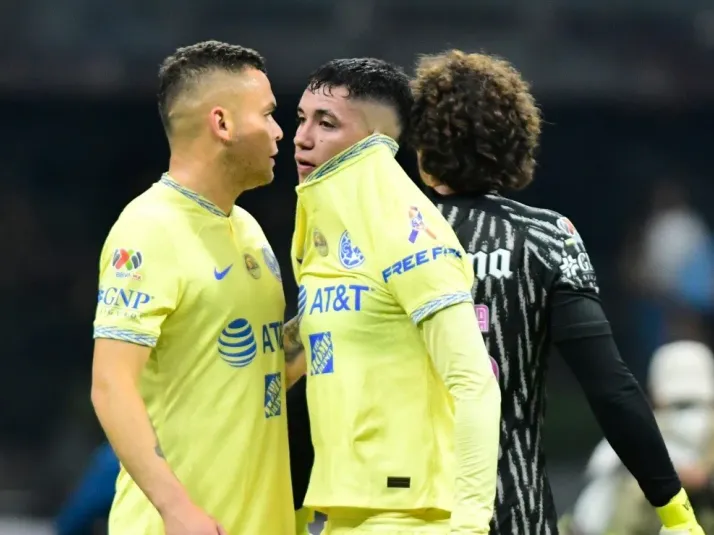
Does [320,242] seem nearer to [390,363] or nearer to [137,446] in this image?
[390,363]

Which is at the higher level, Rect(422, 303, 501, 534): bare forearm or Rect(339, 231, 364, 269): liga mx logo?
Rect(339, 231, 364, 269): liga mx logo

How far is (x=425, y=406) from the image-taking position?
300 cm

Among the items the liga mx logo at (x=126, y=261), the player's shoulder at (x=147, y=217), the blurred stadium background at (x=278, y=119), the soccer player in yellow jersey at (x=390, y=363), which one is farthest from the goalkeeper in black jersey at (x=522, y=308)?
the blurred stadium background at (x=278, y=119)

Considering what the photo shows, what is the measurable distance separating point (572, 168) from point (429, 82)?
7.02 metres

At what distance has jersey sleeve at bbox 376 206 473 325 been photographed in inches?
114

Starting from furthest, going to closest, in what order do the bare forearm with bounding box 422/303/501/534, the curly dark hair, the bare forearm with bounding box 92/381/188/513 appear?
the curly dark hair, the bare forearm with bounding box 92/381/188/513, the bare forearm with bounding box 422/303/501/534

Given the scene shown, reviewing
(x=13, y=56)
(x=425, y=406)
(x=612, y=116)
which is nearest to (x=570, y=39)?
(x=612, y=116)

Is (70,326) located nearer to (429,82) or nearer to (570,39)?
(570,39)

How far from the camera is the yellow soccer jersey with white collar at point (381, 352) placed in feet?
9.63

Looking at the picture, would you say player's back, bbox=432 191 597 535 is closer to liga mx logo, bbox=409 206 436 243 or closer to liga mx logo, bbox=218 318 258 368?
liga mx logo, bbox=409 206 436 243

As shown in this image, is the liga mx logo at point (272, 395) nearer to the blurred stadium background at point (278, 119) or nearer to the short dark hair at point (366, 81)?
the short dark hair at point (366, 81)

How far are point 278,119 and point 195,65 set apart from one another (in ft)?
21.0

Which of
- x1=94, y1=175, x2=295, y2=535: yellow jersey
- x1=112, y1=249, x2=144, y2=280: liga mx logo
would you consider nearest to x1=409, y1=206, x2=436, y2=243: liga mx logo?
x1=94, y1=175, x2=295, y2=535: yellow jersey

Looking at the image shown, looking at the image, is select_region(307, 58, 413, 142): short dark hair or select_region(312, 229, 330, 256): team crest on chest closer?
select_region(312, 229, 330, 256): team crest on chest
